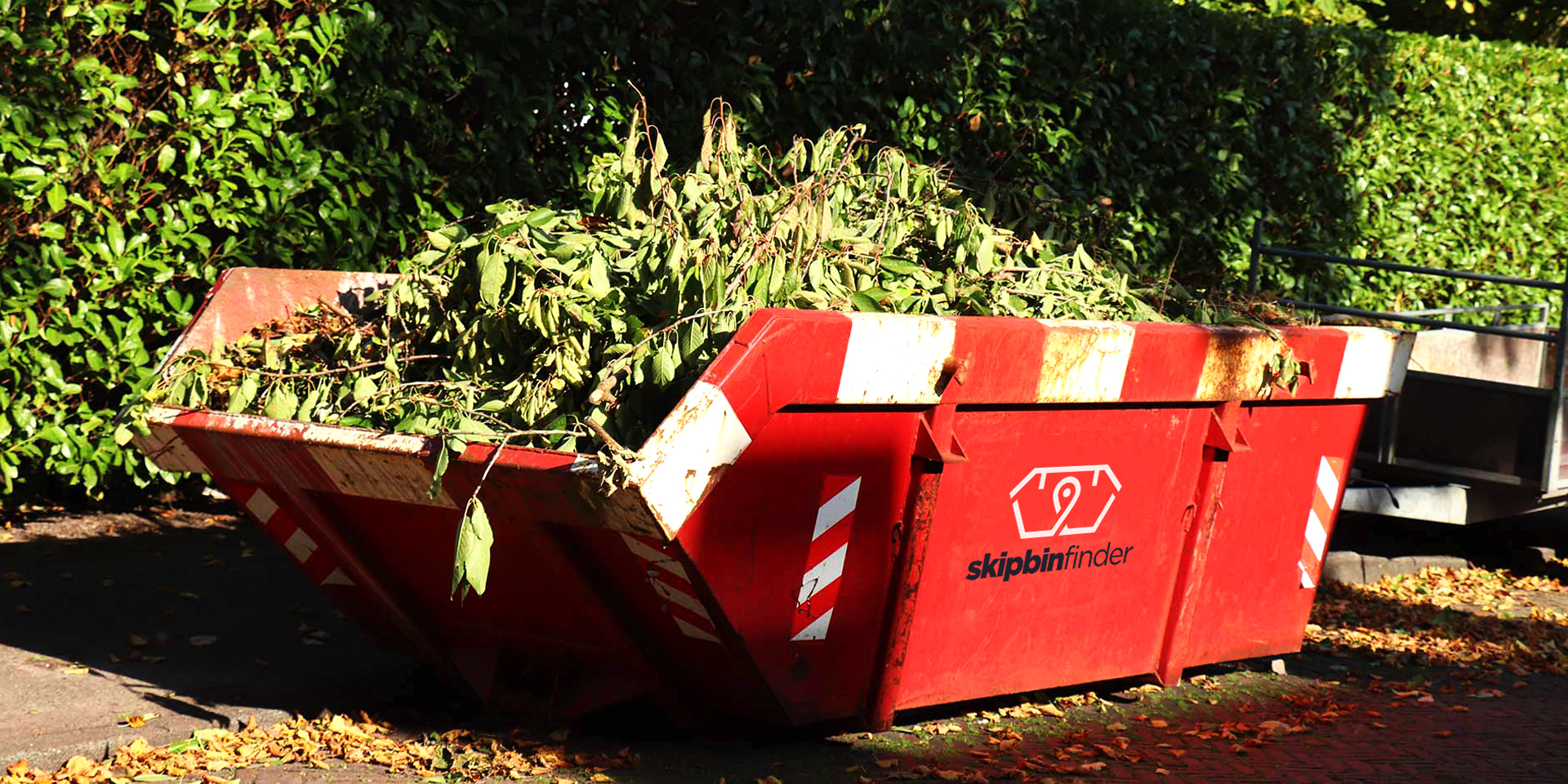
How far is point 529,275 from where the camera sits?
12.3 feet

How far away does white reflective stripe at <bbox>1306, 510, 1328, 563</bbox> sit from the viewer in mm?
5066

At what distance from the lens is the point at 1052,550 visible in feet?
13.9

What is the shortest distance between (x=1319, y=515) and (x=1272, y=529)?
265mm

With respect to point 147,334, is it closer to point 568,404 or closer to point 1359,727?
point 568,404

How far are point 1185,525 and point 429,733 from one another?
225 centimetres

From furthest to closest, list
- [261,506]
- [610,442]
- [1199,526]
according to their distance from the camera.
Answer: [1199,526] < [261,506] < [610,442]

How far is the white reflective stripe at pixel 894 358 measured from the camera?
11.5ft

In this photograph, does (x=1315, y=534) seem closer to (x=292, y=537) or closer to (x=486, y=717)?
(x=486, y=717)

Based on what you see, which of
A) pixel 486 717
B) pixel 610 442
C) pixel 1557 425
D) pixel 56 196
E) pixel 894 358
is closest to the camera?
pixel 610 442

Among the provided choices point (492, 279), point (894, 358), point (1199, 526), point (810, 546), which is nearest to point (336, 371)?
point (492, 279)

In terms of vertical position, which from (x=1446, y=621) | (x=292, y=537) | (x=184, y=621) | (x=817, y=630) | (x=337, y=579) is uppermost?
(x=817, y=630)

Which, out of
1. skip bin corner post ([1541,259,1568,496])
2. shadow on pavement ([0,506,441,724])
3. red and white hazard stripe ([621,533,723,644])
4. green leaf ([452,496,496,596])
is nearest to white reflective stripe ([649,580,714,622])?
red and white hazard stripe ([621,533,723,644])

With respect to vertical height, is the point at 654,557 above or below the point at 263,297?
below

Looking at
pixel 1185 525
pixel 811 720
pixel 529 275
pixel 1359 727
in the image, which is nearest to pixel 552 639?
pixel 811 720
